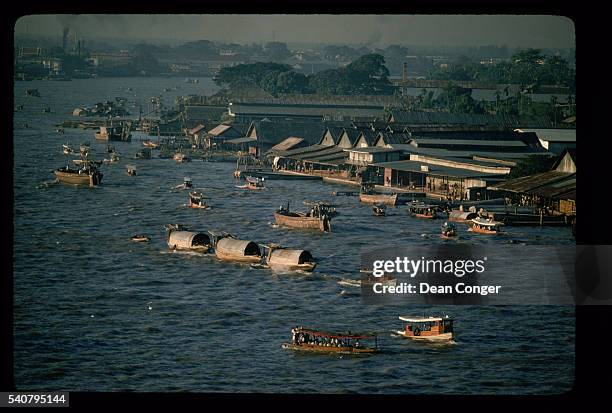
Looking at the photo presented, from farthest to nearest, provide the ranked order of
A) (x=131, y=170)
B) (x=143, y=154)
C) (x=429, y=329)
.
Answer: (x=143, y=154) → (x=131, y=170) → (x=429, y=329)

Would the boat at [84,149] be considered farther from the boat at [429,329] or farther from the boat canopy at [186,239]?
the boat at [429,329]

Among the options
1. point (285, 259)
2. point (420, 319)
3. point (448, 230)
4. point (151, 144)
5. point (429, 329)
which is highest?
point (151, 144)

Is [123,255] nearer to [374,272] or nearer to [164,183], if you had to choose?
[164,183]

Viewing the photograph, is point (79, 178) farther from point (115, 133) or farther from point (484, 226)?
point (484, 226)

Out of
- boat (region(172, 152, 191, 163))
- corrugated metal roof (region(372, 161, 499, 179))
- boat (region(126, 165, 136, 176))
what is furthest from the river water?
boat (region(172, 152, 191, 163))

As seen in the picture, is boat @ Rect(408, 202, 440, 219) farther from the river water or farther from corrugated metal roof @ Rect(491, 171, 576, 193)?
corrugated metal roof @ Rect(491, 171, 576, 193)

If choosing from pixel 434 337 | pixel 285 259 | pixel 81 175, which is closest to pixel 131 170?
pixel 81 175
